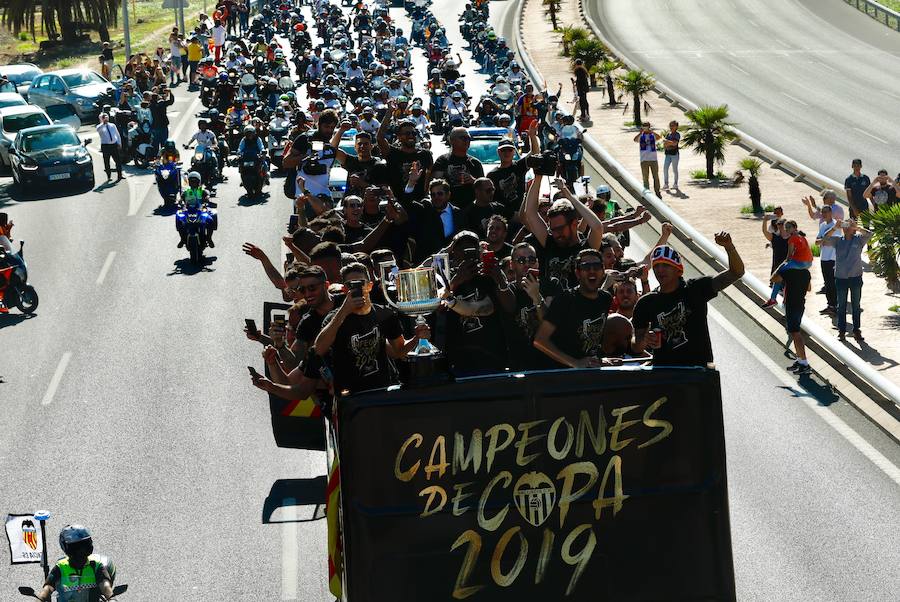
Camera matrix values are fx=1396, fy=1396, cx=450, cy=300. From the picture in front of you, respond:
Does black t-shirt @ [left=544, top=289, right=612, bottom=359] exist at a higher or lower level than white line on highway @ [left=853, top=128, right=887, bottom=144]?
higher

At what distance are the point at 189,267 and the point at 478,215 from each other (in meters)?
12.9

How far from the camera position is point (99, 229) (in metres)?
29.4

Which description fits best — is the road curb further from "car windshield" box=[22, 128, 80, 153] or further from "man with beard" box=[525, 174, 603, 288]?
"car windshield" box=[22, 128, 80, 153]

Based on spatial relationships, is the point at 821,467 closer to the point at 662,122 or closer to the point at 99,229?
the point at 99,229

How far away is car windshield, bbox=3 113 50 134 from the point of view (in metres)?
36.7

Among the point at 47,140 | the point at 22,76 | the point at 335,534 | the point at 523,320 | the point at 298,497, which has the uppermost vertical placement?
the point at 523,320

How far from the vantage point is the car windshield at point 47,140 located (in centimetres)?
3397

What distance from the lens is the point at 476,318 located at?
9.39 metres

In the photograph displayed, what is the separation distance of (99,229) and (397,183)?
15276mm

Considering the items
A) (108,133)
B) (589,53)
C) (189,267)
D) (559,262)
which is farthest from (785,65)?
(559,262)

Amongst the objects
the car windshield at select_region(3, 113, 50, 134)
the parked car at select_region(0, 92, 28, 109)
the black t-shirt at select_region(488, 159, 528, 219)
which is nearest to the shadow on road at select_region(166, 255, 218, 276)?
the black t-shirt at select_region(488, 159, 528, 219)

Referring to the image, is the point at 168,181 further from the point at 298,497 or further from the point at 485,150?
the point at 298,497

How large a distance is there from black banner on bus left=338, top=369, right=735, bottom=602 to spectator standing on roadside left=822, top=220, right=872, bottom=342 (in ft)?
37.3

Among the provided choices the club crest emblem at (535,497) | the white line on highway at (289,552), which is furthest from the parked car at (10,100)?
the club crest emblem at (535,497)
